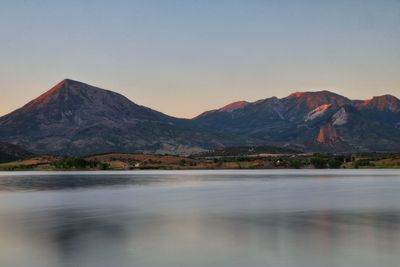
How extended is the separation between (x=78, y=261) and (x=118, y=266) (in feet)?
9.63

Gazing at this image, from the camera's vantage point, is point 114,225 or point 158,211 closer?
point 114,225

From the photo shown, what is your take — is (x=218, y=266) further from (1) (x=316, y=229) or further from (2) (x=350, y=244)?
(1) (x=316, y=229)

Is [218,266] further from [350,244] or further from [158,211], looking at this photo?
[158,211]

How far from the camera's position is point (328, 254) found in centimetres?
3338

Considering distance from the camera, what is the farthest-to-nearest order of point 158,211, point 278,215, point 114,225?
point 158,211 → point 278,215 → point 114,225

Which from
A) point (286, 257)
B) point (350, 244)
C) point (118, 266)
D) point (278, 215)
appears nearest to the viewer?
point (118, 266)

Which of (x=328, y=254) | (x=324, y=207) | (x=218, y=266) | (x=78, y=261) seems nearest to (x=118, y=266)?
(x=78, y=261)

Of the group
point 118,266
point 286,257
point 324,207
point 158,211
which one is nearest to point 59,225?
point 158,211

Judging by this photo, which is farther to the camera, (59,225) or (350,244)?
(59,225)

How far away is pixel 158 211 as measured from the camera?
63.6 meters

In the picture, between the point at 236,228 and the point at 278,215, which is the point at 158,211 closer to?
the point at 278,215

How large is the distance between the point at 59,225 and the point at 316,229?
74.3ft

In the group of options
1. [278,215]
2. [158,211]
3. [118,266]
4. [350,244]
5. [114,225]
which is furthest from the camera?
[158,211]

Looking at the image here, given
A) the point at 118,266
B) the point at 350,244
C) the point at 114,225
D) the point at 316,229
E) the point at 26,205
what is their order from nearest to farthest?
the point at 118,266 < the point at 350,244 < the point at 316,229 < the point at 114,225 < the point at 26,205
